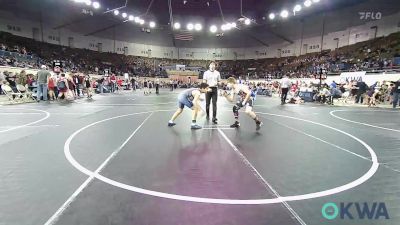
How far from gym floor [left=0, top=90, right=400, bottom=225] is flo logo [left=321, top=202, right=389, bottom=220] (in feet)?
0.12

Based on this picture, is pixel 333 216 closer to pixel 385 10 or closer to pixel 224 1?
pixel 385 10

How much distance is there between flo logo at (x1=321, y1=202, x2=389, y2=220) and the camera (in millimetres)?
2428

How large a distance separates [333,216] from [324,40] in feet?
133

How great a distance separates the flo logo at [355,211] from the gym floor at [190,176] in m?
0.04

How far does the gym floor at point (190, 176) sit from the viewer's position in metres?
2.42

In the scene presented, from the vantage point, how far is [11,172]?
3436mm

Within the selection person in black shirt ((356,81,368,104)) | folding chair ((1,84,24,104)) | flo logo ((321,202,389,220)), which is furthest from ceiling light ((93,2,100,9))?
flo logo ((321,202,389,220))

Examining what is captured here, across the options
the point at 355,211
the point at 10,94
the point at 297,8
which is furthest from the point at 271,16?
the point at 355,211

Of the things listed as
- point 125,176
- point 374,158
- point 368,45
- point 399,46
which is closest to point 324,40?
point 368,45

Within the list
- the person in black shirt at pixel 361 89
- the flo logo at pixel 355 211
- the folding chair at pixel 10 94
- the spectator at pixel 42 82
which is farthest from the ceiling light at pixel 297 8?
the flo logo at pixel 355 211

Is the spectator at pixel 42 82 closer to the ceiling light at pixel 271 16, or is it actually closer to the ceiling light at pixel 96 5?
the ceiling light at pixel 96 5

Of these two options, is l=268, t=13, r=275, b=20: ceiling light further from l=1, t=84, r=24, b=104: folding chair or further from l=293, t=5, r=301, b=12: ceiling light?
l=1, t=84, r=24, b=104: folding chair

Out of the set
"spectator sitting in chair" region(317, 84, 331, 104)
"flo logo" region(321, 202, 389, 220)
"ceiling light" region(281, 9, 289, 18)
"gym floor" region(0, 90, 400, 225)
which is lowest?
"gym floor" region(0, 90, 400, 225)

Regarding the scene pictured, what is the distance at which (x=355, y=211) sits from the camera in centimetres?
252
